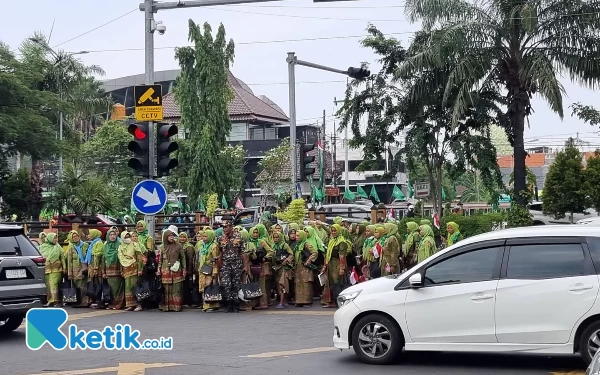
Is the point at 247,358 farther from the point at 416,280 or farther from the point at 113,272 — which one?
the point at 113,272

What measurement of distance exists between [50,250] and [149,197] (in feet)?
9.99

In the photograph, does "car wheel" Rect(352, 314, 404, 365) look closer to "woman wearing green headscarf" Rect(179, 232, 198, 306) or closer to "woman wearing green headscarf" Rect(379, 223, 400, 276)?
"woman wearing green headscarf" Rect(379, 223, 400, 276)

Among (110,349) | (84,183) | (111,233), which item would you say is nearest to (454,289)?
(110,349)

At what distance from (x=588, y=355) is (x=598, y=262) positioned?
3.31 feet

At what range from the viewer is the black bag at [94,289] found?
18250mm

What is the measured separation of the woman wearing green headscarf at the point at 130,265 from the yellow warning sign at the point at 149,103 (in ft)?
8.23

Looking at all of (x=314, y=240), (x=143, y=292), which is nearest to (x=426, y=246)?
(x=314, y=240)

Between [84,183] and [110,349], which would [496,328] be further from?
[84,183]

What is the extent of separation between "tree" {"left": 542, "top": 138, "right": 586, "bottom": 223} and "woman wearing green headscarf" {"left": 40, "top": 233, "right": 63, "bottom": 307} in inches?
732

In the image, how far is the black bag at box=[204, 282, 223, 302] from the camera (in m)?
16.8

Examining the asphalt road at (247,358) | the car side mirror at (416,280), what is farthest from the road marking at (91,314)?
the car side mirror at (416,280)

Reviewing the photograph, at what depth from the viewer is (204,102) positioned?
4503cm

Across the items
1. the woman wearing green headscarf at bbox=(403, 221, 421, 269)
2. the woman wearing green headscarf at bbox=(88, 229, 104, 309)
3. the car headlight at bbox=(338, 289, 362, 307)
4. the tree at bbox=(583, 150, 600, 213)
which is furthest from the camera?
the tree at bbox=(583, 150, 600, 213)

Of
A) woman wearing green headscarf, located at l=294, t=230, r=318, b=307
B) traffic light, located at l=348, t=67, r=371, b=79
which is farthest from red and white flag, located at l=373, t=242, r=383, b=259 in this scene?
traffic light, located at l=348, t=67, r=371, b=79
